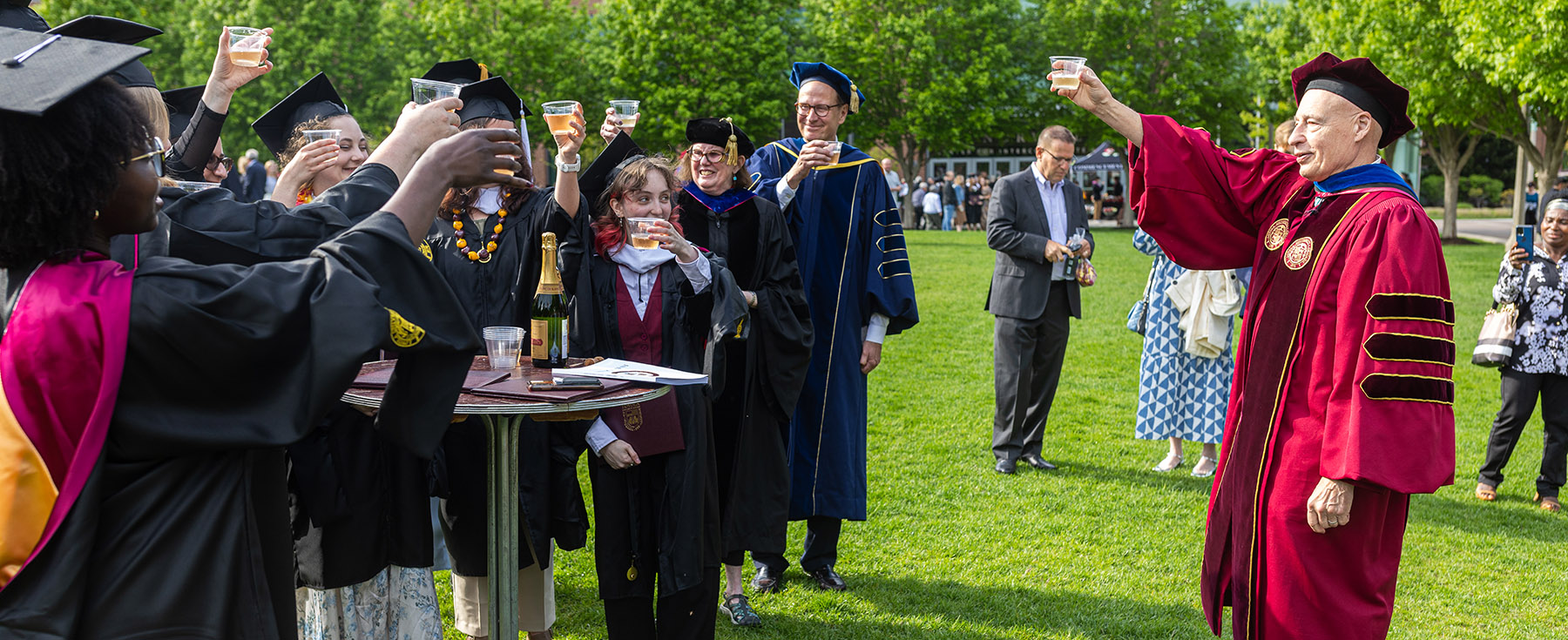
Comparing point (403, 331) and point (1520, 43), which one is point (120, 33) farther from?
point (1520, 43)

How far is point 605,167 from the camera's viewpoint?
3994 mm

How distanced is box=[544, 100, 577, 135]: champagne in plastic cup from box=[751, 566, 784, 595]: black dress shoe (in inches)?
90.9

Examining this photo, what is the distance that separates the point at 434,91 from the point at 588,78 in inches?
1425

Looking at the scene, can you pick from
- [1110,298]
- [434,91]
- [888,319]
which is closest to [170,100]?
[434,91]

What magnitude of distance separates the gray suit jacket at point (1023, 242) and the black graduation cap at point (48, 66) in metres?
5.68

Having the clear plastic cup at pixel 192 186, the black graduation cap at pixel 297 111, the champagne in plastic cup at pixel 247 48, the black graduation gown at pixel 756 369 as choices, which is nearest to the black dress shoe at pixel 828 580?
the black graduation gown at pixel 756 369

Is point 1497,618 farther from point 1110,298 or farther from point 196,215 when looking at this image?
point 1110,298

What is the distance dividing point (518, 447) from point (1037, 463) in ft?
14.5

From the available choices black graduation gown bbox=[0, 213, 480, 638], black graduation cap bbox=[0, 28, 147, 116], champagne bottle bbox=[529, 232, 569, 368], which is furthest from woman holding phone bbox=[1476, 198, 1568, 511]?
black graduation cap bbox=[0, 28, 147, 116]

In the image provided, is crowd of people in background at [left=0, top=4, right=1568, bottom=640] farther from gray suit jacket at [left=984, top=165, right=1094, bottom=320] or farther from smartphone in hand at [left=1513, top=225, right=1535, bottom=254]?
gray suit jacket at [left=984, top=165, right=1094, bottom=320]

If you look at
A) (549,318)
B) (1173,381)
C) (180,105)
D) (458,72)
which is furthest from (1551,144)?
(180,105)

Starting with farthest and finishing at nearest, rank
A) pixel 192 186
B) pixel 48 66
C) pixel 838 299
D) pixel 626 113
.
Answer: pixel 838 299
pixel 626 113
pixel 192 186
pixel 48 66

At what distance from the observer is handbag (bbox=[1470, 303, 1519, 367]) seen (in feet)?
21.1

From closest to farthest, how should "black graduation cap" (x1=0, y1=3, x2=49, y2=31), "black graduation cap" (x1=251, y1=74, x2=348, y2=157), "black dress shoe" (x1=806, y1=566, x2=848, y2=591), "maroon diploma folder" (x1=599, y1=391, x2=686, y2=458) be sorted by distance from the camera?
"black graduation cap" (x1=0, y1=3, x2=49, y2=31)
"maroon diploma folder" (x1=599, y1=391, x2=686, y2=458)
"black graduation cap" (x1=251, y1=74, x2=348, y2=157)
"black dress shoe" (x1=806, y1=566, x2=848, y2=591)
